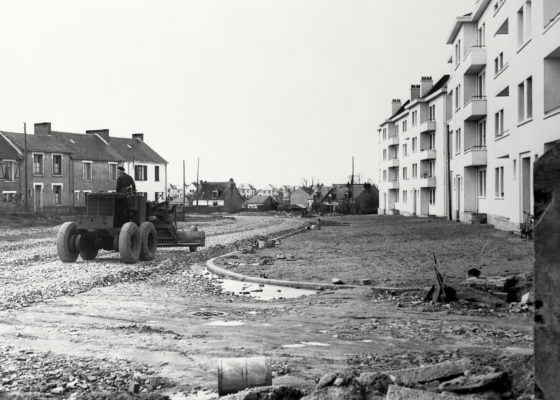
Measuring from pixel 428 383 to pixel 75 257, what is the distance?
588 inches

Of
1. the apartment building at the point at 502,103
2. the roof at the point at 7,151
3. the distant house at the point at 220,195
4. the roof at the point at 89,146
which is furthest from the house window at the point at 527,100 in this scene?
the distant house at the point at 220,195

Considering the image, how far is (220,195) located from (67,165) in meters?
56.1

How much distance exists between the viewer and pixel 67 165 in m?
59.8

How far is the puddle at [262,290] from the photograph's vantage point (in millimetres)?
12430

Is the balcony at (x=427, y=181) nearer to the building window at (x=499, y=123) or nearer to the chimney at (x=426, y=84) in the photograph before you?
the chimney at (x=426, y=84)

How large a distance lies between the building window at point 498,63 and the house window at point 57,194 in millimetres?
40813

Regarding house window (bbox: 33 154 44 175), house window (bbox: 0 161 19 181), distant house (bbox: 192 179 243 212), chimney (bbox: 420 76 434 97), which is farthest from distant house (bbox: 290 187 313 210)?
house window (bbox: 0 161 19 181)

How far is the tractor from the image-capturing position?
1803 centimetres

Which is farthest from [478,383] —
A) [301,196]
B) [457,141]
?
[301,196]

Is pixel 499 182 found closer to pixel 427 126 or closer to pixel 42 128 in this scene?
pixel 427 126

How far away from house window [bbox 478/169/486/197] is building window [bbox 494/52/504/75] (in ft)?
21.5

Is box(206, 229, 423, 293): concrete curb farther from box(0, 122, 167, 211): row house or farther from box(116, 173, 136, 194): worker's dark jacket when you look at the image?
box(0, 122, 167, 211): row house

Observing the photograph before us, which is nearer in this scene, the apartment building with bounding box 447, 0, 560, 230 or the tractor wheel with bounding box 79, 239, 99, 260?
the tractor wheel with bounding box 79, 239, 99, 260

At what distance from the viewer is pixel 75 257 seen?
1842 centimetres
